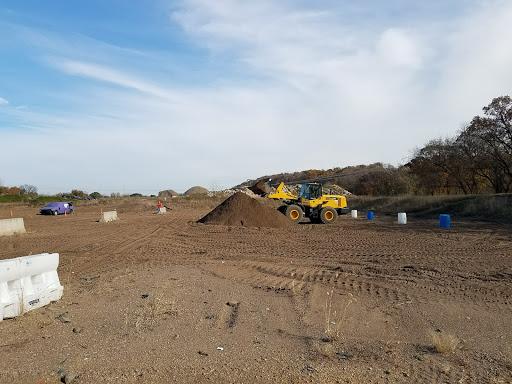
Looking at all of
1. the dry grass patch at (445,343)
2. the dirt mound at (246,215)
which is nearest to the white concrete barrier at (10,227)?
the dirt mound at (246,215)

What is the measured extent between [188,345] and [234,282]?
3779 mm

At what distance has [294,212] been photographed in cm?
2392

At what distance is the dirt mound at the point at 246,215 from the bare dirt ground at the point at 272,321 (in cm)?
897

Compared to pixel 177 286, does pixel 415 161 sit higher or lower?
higher

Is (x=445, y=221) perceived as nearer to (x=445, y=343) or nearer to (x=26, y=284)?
(x=445, y=343)

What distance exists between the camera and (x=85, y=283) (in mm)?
8930

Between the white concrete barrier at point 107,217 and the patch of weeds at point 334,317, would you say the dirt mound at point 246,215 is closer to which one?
the white concrete barrier at point 107,217

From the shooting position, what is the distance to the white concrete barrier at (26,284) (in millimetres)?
5949

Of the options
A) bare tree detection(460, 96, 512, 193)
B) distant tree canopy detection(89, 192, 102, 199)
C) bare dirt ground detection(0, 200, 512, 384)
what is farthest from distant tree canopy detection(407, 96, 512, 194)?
distant tree canopy detection(89, 192, 102, 199)

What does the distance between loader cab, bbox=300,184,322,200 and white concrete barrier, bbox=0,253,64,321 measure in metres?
18.7

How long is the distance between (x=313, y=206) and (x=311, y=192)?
2.88 ft

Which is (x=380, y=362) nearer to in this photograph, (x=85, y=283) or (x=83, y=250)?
(x=85, y=283)

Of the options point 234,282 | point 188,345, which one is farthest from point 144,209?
point 188,345

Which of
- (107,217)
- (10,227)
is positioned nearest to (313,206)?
(107,217)
